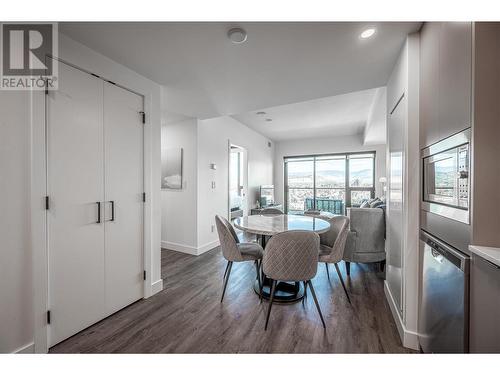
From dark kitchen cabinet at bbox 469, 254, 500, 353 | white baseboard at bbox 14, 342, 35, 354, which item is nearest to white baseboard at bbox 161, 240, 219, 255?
white baseboard at bbox 14, 342, 35, 354

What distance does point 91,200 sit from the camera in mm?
1806

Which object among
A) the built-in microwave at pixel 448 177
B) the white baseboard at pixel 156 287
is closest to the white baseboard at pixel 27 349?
the white baseboard at pixel 156 287

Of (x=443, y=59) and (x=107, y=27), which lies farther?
(x=107, y=27)

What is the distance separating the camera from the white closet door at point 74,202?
1571mm

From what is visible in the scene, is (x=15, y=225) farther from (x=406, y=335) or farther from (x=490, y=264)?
(x=406, y=335)

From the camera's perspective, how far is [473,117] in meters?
0.96

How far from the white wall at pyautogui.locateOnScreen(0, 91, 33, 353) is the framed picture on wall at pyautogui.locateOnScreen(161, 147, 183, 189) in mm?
2437

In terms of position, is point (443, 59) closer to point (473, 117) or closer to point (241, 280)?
point (473, 117)

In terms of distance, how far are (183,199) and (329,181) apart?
192 inches

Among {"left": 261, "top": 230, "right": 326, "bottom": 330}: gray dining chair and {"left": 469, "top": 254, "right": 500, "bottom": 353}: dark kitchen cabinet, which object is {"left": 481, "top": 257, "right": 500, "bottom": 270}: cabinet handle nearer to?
{"left": 469, "top": 254, "right": 500, "bottom": 353}: dark kitchen cabinet
